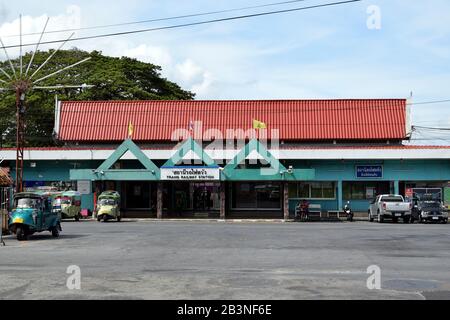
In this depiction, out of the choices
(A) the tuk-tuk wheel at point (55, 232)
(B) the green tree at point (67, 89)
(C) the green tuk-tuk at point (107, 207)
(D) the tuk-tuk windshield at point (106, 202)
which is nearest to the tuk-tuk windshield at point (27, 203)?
(A) the tuk-tuk wheel at point (55, 232)

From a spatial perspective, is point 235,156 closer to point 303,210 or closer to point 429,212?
point 303,210

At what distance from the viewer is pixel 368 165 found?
1834 inches

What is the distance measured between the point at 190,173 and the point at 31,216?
20.1 metres

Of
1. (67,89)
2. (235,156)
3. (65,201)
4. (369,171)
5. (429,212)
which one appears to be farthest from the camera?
(67,89)

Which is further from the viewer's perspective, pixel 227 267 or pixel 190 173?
pixel 190 173

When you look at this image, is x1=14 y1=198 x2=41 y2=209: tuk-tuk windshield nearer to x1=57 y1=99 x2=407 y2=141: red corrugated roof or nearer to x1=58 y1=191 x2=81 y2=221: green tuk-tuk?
x1=58 y1=191 x2=81 y2=221: green tuk-tuk

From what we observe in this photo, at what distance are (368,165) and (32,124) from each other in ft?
115

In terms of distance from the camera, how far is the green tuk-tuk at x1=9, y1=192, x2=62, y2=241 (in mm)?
24656

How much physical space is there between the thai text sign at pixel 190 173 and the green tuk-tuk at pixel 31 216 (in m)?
17.9

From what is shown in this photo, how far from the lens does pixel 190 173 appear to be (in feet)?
145

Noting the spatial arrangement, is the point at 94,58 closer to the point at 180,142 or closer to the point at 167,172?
the point at 180,142

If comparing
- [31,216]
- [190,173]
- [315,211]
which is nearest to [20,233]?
[31,216]

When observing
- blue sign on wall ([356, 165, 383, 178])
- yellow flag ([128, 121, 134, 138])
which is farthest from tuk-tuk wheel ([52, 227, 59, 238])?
blue sign on wall ([356, 165, 383, 178])
